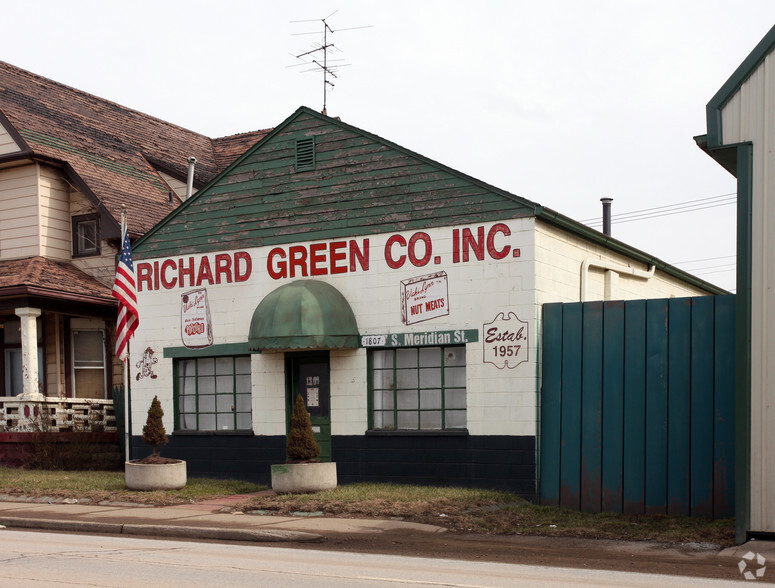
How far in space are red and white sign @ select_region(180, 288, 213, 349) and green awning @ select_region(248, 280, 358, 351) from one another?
5.75 feet

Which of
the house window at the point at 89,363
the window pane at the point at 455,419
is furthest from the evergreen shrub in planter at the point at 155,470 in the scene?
the house window at the point at 89,363

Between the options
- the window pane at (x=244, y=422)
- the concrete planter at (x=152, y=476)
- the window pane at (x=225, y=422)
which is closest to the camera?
the concrete planter at (x=152, y=476)

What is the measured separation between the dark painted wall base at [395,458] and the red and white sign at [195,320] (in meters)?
1.79

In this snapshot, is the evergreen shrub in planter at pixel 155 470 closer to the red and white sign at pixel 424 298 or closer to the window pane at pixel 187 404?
the window pane at pixel 187 404

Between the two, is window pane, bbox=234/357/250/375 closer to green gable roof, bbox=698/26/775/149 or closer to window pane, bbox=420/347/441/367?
window pane, bbox=420/347/441/367

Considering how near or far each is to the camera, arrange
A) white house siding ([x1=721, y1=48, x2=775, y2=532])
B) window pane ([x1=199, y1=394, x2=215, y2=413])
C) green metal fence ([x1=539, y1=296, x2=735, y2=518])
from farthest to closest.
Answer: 1. window pane ([x1=199, y1=394, x2=215, y2=413])
2. green metal fence ([x1=539, y1=296, x2=735, y2=518])
3. white house siding ([x1=721, y1=48, x2=775, y2=532])

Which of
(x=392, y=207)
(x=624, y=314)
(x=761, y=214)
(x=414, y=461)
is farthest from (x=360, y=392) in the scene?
(x=761, y=214)

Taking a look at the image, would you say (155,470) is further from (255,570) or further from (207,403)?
(255,570)

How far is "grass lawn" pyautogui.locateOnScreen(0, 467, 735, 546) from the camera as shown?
40.6 feet

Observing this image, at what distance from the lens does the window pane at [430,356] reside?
16.4m

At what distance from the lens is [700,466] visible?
45.2 feet

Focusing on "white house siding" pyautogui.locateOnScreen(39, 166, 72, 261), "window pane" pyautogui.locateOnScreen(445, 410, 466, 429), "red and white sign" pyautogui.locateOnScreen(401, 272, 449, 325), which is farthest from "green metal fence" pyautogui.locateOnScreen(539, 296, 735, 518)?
"white house siding" pyautogui.locateOnScreen(39, 166, 72, 261)

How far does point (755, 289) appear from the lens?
37.1ft

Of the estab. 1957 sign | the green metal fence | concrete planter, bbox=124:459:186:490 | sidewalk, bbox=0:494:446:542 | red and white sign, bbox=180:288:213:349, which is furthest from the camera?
red and white sign, bbox=180:288:213:349
